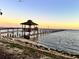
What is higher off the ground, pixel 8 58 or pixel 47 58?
pixel 8 58

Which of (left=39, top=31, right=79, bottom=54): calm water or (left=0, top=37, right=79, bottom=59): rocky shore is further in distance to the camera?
(left=39, top=31, right=79, bottom=54): calm water

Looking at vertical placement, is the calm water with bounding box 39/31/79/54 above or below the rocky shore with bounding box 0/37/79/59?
below

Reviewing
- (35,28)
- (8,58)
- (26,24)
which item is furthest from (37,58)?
(35,28)

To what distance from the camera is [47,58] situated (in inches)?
492

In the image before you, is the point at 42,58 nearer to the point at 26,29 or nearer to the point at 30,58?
the point at 30,58

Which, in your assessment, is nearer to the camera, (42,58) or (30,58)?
(30,58)

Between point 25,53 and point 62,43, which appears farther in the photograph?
point 62,43

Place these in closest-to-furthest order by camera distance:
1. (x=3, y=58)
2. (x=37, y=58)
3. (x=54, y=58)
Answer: (x=3, y=58), (x=37, y=58), (x=54, y=58)

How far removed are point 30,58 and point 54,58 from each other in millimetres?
2154

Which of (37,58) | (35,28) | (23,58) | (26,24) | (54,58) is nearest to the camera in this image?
(23,58)

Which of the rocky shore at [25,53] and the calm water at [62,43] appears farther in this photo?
the calm water at [62,43]

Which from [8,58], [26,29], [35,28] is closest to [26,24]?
[26,29]

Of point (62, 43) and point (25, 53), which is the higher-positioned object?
point (25, 53)

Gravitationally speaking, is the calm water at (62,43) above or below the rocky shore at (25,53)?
below
